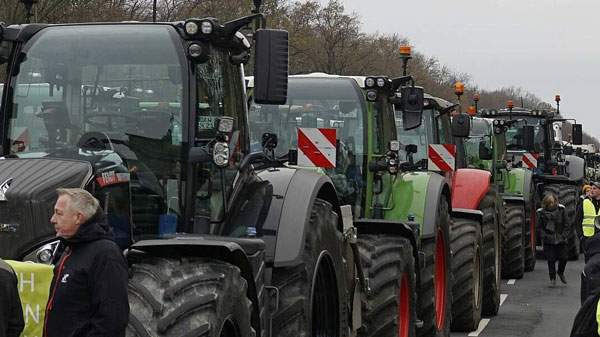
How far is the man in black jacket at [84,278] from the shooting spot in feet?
16.1

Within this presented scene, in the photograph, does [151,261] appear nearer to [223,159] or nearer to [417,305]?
[223,159]

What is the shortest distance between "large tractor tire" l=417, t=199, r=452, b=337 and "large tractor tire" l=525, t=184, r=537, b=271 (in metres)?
8.77

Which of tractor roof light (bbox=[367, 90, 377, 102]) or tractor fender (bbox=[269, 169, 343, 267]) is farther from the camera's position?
tractor roof light (bbox=[367, 90, 377, 102])

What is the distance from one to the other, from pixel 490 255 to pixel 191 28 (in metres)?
9.45

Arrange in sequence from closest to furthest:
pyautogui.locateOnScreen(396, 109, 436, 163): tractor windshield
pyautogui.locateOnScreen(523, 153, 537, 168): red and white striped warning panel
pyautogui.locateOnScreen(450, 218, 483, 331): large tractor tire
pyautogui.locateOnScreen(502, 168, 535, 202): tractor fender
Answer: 1. pyautogui.locateOnScreen(450, 218, 483, 331): large tractor tire
2. pyautogui.locateOnScreen(396, 109, 436, 163): tractor windshield
3. pyautogui.locateOnScreen(502, 168, 535, 202): tractor fender
4. pyautogui.locateOnScreen(523, 153, 537, 168): red and white striped warning panel

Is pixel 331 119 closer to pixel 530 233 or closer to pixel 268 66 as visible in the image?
pixel 268 66

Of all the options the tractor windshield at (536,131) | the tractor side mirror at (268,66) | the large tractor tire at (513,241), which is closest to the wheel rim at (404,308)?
the tractor side mirror at (268,66)

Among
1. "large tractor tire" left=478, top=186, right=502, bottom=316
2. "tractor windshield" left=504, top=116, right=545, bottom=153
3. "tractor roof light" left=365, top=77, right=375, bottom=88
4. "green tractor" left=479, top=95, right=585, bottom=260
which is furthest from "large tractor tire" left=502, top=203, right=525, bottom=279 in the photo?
"tractor roof light" left=365, top=77, right=375, bottom=88

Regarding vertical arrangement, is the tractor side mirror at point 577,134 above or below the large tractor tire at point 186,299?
above

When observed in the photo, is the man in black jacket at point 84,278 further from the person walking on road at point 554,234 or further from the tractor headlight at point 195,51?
the person walking on road at point 554,234

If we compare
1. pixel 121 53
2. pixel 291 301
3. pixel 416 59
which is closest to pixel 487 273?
pixel 291 301

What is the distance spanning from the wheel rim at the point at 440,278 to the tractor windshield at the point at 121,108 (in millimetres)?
5738

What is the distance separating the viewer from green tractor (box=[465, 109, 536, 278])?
19.5m

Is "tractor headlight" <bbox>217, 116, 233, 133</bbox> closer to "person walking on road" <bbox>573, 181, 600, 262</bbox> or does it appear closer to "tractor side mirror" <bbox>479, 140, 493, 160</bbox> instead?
"person walking on road" <bbox>573, 181, 600, 262</bbox>
